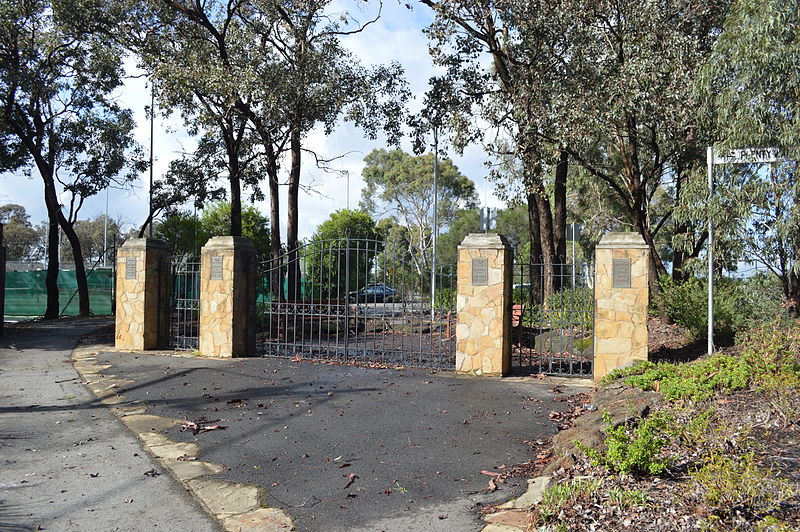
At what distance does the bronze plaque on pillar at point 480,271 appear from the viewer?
986 cm

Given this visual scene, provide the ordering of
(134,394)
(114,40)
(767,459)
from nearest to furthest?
(767,459) < (134,394) < (114,40)

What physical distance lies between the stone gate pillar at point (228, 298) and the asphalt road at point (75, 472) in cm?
298

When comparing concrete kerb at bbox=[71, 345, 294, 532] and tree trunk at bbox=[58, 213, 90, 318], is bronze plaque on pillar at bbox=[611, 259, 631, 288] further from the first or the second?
tree trunk at bbox=[58, 213, 90, 318]

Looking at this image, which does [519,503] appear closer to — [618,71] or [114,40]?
[618,71]

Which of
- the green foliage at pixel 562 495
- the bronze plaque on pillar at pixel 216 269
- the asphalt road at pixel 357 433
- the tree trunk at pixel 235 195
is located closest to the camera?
the green foliage at pixel 562 495

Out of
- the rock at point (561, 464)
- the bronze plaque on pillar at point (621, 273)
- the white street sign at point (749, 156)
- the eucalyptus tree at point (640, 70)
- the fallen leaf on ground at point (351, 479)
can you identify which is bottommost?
the fallen leaf on ground at point (351, 479)

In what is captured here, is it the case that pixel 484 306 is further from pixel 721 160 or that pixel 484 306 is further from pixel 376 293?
pixel 376 293

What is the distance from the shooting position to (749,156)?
945 centimetres

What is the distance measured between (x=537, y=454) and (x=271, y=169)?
49.8 feet

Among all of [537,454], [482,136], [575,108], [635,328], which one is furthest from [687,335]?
[537,454]

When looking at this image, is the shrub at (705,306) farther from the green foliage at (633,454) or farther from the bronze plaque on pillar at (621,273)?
the green foliage at (633,454)

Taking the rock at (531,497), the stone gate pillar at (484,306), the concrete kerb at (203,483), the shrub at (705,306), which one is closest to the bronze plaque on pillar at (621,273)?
the stone gate pillar at (484,306)

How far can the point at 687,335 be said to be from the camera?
12.4 metres

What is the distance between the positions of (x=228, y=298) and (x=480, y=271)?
4941 millimetres
